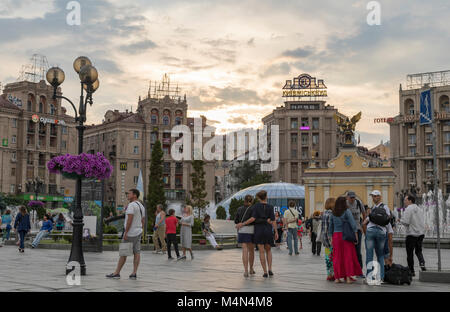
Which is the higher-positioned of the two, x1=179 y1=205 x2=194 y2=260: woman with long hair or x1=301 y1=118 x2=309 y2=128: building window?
x1=301 y1=118 x2=309 y2=128: building window

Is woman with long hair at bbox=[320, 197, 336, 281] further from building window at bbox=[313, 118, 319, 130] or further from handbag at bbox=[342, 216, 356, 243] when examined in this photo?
building window at bbox=[313, 118, 319, 130]

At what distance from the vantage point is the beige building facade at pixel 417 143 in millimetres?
97125

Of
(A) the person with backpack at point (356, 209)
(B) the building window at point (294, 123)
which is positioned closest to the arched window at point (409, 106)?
(B) the building window at point (294, 123)

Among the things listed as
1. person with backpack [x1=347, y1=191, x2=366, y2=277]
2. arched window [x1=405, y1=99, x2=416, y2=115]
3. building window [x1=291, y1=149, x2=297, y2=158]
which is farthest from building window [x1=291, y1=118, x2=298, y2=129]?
person with backpack [x1=347, y1=191, x2=366, y2=277]

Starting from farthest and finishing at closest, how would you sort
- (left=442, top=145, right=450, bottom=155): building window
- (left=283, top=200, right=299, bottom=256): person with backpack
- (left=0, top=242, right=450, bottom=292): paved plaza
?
(left=442, top=145, right=450, bottom=155): building window
(left=283, top=200, right=299, bottom=256): person with backpack
(left=0, top=242, right=450, bottom=292): paved plaza

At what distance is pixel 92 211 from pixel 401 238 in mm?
14451

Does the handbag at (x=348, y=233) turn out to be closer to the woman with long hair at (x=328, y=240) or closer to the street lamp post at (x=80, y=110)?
the woman with long hair at (x=328, y=240)

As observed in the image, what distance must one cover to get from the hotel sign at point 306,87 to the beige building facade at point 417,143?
1373cm

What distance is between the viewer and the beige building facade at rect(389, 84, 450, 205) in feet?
319

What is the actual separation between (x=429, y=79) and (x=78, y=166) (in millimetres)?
99005

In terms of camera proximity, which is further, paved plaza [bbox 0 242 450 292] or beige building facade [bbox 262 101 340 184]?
beige building facade [bbox 262 101 340 184]

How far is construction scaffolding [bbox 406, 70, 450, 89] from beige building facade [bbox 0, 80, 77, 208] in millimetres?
60131
